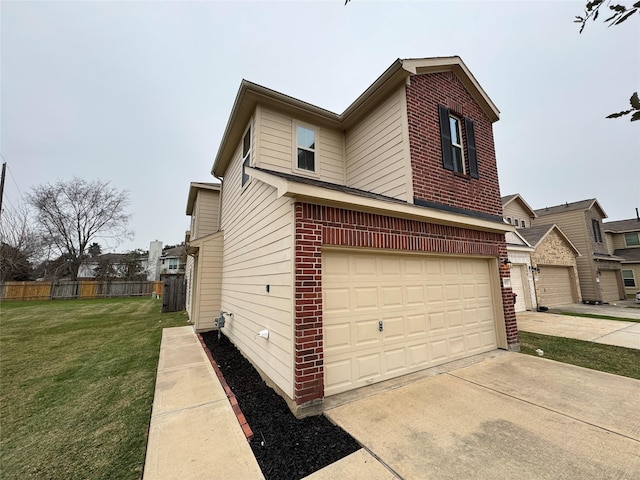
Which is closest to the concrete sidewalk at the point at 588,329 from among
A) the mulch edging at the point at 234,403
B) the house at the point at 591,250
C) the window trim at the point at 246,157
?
the mulch edging at the point at 234,403

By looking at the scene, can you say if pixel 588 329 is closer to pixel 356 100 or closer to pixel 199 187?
pixel 356 100

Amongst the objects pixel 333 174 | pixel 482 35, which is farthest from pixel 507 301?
pixel 482 35

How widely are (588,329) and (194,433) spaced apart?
11.0 m

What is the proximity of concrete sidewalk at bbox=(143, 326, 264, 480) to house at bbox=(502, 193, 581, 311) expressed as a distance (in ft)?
42.7

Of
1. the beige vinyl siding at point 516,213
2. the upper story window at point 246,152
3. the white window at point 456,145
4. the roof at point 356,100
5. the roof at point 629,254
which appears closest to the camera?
the roof at point 356,100

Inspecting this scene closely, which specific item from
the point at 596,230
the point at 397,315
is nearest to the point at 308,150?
the point at 397,315

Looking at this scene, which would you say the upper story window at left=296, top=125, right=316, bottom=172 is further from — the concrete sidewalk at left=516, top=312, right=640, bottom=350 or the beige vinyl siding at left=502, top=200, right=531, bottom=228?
the beige vinyl siding at left=502, top=200, right=531, bottom=228

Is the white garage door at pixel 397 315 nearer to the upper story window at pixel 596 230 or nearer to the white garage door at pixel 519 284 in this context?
the white garage door at pixel 519 284

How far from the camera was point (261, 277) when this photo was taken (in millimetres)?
4801

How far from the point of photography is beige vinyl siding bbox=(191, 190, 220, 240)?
1097 centimetres

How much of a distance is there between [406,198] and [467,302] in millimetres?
2618

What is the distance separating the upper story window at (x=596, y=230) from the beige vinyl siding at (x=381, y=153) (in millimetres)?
21521

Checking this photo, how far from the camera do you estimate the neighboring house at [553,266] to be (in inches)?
527

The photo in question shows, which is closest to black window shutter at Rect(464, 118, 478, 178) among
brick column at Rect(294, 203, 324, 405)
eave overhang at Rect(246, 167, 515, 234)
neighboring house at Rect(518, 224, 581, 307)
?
eave overhang at Rect(246, 167, 515, 234)
